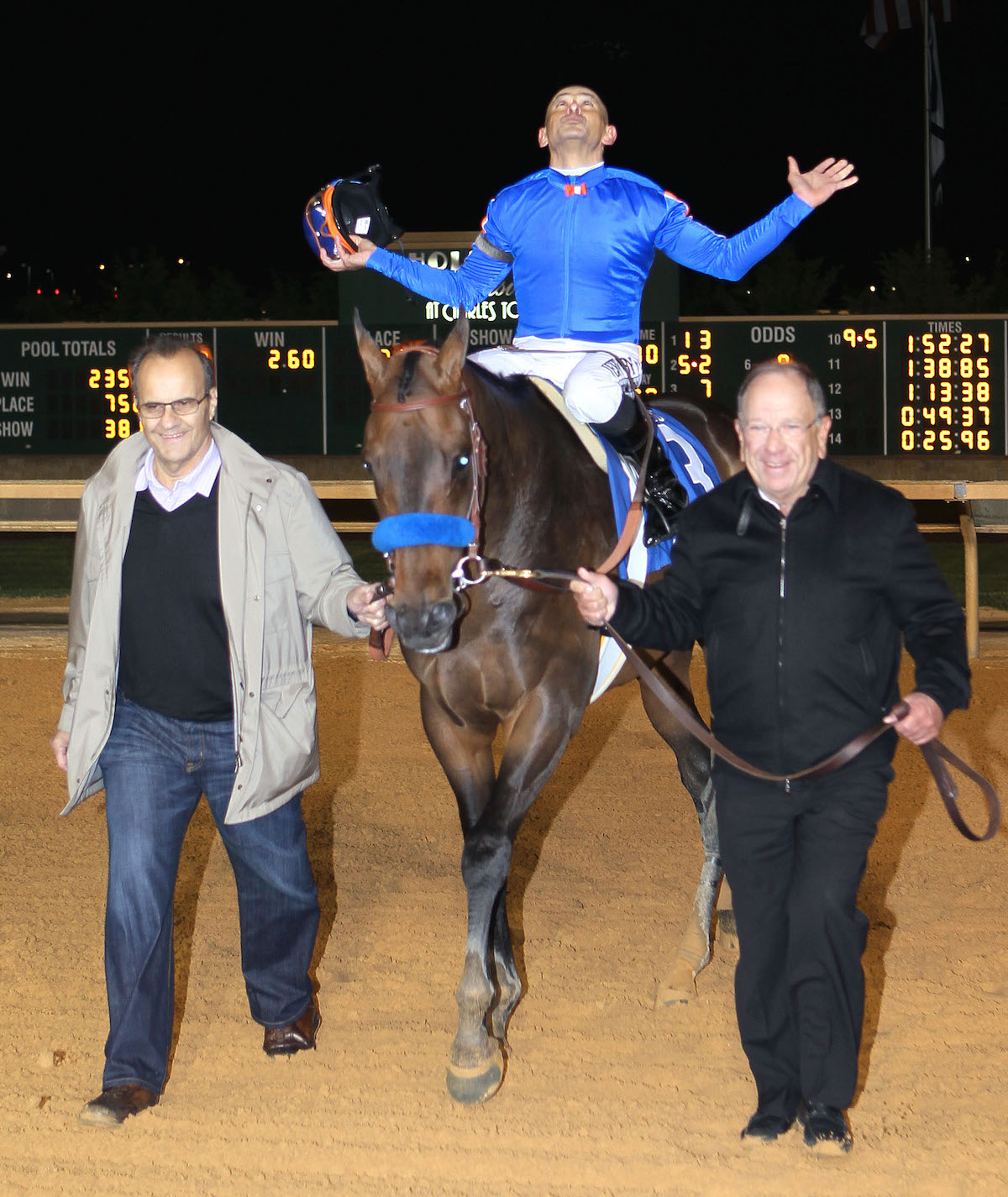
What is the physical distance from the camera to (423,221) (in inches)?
1478

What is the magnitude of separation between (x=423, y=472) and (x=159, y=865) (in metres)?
1.11

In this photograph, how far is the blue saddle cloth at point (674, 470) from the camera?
4.33 metres

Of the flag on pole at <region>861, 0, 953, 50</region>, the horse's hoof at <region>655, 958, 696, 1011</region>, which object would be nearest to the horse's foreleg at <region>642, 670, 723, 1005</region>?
the horse's hoof at <region>655, 958, 696, 1011</region>

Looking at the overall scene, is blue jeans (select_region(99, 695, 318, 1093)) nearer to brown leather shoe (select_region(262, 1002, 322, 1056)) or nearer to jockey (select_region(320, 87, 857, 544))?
brown leather shoe (select_region(262, 1002, 322, 1056))

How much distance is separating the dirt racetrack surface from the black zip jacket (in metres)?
0.91

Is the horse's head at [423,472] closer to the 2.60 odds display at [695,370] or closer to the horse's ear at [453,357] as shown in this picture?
the horse's ear at [453,357]

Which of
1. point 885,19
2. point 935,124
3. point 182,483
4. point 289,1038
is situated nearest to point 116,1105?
point 289,1038

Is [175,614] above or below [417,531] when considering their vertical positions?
below

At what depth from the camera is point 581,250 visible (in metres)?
4.45

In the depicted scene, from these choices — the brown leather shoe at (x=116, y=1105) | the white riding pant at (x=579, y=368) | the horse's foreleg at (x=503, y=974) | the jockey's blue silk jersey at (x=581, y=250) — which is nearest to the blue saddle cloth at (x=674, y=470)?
the white riding pant at (x=579, y=368)

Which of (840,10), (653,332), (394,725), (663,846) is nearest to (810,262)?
(653,332)

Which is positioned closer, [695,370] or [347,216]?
[347,216]

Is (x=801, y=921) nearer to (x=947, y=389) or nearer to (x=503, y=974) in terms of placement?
(x=503, y=974)

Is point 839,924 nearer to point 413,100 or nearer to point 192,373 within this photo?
point 192,373
